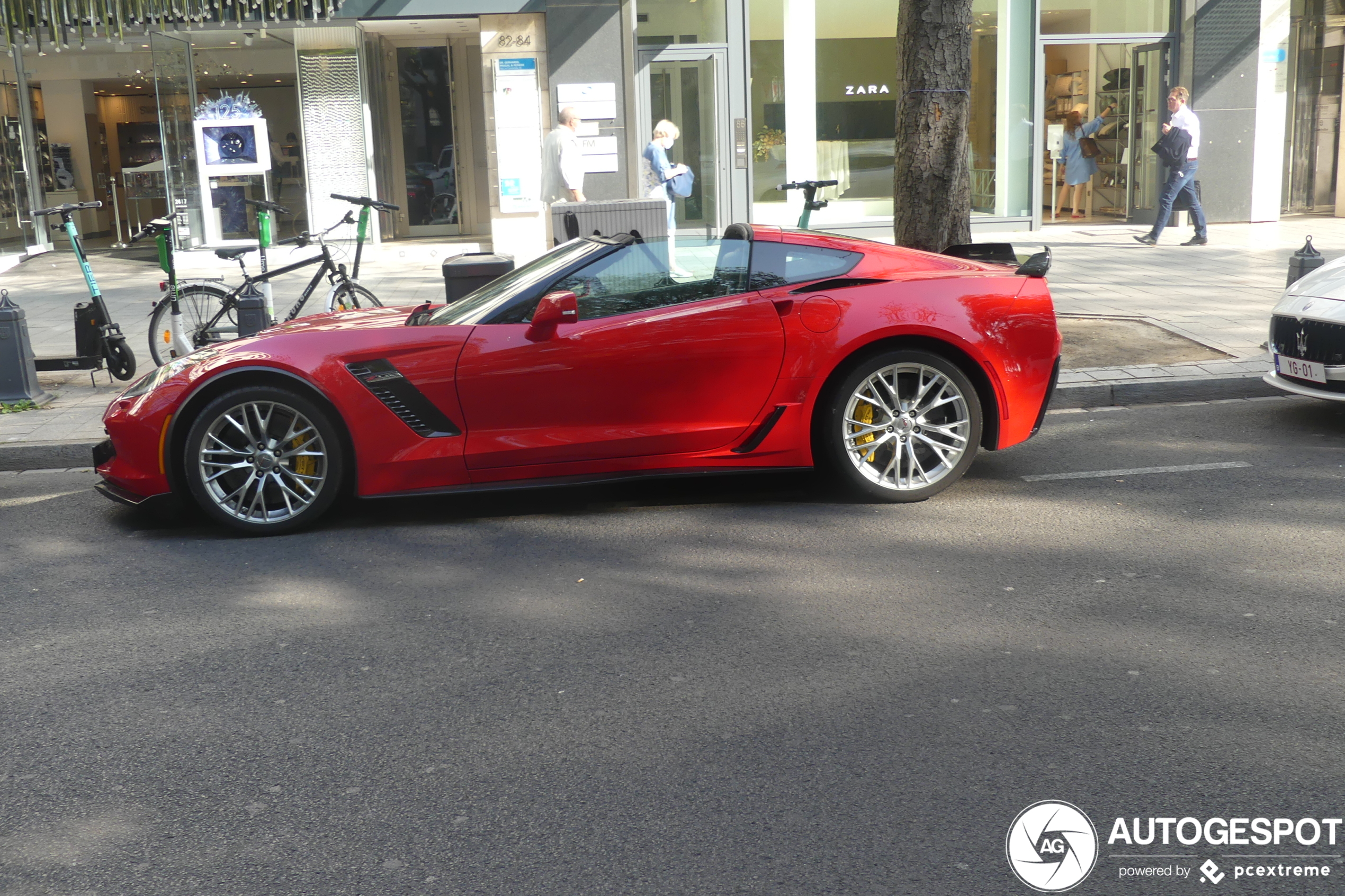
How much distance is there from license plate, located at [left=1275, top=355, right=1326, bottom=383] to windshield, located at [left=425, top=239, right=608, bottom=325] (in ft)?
12.9

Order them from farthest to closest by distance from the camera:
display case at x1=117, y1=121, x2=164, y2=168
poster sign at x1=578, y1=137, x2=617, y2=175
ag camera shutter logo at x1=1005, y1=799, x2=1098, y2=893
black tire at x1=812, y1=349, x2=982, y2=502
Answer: display case at x1=117, y1=121, x2=164, y2=168 → poster sign at x1=578, y1=137, x2=617, y2=175 → black tire at x1=812, y1=349, x2=982, y2=502 → ag camera shutter logo at x1=1005, y1=799, x2=1098, y2=893

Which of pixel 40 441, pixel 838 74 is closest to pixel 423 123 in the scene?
pixel 838 74

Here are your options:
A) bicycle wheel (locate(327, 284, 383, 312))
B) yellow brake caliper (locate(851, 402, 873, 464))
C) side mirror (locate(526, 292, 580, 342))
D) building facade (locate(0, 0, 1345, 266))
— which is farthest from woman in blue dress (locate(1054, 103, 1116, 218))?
side mirror (locate(526, 292, 580, 342))

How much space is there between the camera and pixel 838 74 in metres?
18.0

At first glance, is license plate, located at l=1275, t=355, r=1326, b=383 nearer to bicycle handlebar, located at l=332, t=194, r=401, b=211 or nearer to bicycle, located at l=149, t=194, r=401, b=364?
bicycle, located at l=149, t=194, r=401, b=364

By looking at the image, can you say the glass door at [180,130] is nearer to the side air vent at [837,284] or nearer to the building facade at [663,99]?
the building facade at [663,99]

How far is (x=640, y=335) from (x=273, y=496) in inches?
70.2

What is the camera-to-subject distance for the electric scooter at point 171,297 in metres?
9.13

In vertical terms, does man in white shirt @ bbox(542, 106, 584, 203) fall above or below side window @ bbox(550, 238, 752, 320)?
above

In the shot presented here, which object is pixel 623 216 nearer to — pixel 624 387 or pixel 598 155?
pixel 624 387

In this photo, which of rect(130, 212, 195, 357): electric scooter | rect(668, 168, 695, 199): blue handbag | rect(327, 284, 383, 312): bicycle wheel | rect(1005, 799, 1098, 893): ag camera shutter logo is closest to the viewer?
rect(1005, 799, 1098, 893): ag camera shutter logo

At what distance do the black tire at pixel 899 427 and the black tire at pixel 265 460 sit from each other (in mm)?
2211

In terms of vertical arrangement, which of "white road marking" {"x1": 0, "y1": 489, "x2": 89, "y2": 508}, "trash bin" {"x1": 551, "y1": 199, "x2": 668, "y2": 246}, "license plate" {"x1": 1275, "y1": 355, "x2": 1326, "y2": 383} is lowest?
"white road marking" {"x1": 0, "y1": 489, "x2": 89, "y2": 508}

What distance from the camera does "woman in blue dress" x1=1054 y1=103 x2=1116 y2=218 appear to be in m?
19.7
